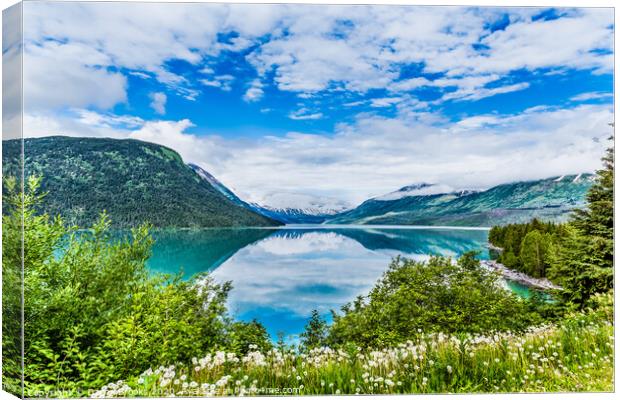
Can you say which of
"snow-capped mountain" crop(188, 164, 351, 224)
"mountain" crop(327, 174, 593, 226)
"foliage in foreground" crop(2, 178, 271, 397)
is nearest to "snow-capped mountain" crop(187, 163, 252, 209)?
"snow-capped mountain" crop(188, 164, 351, 224)

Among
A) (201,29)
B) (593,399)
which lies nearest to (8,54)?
(201,29)

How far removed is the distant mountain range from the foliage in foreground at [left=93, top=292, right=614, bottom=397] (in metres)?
1.73

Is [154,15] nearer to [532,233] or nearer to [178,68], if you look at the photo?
[178,68]

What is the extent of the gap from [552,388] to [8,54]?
7304 mm

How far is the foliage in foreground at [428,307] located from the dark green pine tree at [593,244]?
0.74m

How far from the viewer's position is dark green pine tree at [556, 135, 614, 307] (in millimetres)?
5898

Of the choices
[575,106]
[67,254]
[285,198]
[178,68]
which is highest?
[178,68]

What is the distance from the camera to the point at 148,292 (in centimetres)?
541

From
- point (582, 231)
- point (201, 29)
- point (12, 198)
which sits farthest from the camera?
point (582, 231)

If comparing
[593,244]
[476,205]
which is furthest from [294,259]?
[593,244]

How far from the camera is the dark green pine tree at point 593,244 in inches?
232

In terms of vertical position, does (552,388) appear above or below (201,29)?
Answer: below

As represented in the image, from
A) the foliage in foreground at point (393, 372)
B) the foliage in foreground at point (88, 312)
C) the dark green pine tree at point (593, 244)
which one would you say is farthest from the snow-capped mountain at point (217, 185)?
the dark green pine tree at point (593, 244)

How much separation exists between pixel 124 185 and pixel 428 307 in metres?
4.29
